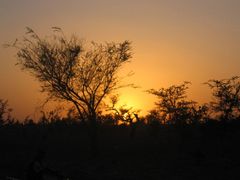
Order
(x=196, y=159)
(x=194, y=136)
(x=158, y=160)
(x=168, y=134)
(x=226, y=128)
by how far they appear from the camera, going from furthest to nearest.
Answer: (x=168, y=134) → (x=194, y=136) → (x=226, y=128) → (x=158, y=160) → (x=196, y=159)

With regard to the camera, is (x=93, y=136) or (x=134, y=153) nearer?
(x=134, y=153)

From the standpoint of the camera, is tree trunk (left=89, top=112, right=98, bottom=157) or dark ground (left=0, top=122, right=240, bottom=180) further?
tree trunk (left=89, top=112, right=98, bottom=157)

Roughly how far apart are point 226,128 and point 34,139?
18.5 meters

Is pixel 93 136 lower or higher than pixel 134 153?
higher

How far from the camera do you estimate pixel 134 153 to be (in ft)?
113

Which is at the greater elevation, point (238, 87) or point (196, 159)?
point (238, 87)

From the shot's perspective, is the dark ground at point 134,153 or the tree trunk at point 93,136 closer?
the dark ground at point 134,153

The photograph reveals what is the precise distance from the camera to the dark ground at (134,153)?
26.1 m

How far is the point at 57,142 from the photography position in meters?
43.1

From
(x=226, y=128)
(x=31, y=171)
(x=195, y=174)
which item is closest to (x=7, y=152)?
(x=226, y=128)

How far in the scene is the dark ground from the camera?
2608 centimetres

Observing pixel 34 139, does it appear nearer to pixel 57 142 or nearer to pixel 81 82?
pixel 57 142

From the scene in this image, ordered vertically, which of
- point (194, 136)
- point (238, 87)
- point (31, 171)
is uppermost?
point (238, 87)

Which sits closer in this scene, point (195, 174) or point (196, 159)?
point (195, 174)
